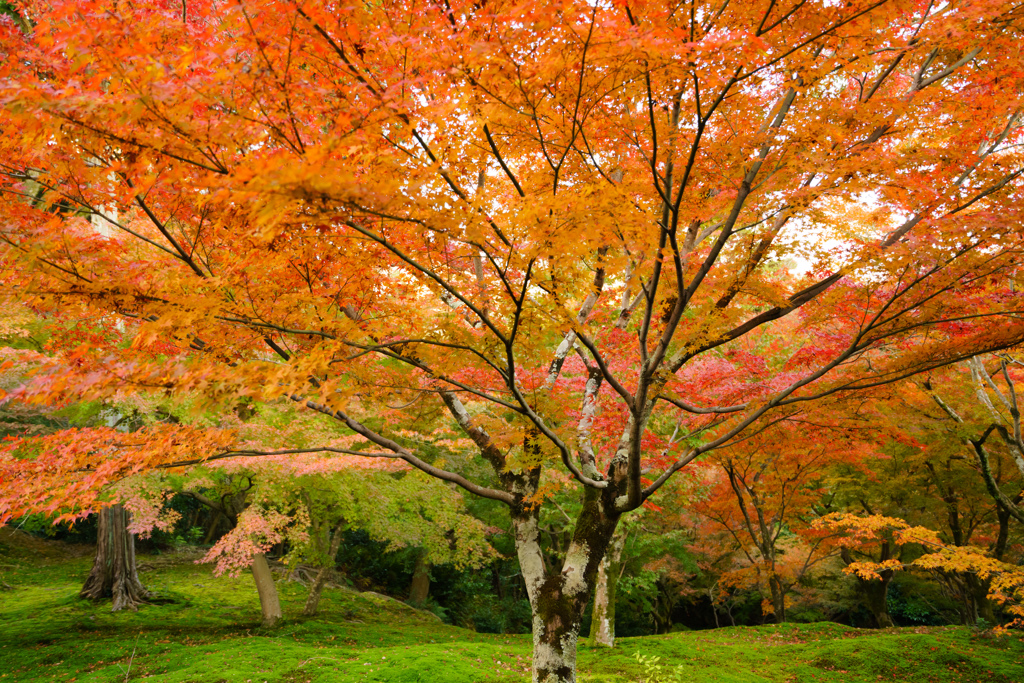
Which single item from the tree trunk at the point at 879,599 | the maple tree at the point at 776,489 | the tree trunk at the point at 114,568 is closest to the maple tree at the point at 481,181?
the maple tree at the point at 776,489

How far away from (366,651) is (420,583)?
28.3 feet

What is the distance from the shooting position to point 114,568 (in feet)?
33.3

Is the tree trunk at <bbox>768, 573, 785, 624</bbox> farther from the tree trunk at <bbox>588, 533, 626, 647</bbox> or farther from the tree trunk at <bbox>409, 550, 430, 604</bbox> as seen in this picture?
the tree trunk at <bbox>409, 550, 430, 604</bbox>

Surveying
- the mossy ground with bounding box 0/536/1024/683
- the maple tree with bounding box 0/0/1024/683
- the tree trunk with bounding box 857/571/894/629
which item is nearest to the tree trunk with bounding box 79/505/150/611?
the mossy ground with bounding box 0/536/1024/683

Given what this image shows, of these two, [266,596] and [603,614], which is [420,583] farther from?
[603,614]

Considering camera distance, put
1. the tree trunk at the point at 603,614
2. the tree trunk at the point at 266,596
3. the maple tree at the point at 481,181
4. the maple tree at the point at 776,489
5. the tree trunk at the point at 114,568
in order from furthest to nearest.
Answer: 1. the tree trunk at the point at 114,568
2. the tree trunk at the point at 266,596
3. the tree trunk at the point at 603,614
4. the maple tree at the point at 776,489
5. the maple tree at the point at 481,181

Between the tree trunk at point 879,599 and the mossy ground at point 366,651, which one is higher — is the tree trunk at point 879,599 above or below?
above

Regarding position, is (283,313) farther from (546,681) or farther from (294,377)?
(546,681)

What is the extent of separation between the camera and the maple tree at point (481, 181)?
238 cm

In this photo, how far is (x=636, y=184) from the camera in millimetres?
3898

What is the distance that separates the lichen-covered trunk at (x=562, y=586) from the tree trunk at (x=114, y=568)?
370 inches

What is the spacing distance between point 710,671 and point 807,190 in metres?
6.01

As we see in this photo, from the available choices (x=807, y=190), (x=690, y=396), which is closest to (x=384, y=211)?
(x=807, y=190)

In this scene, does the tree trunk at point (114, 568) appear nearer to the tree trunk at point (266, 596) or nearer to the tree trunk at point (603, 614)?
the tree trunk at point (266, 596)
